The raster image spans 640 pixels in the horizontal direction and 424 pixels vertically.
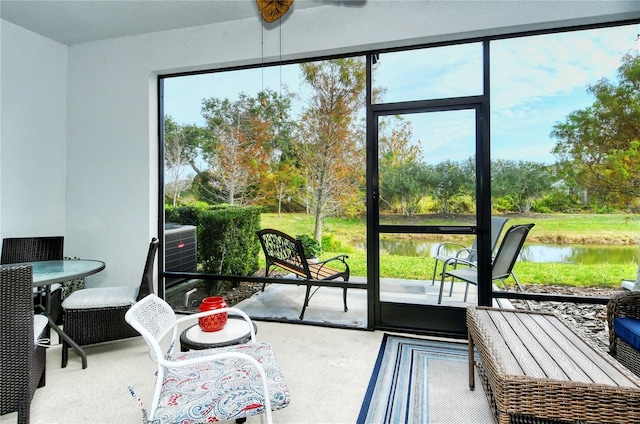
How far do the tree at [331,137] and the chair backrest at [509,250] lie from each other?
1.42 meters

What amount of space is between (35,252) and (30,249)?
5 cm

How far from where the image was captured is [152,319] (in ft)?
5.61

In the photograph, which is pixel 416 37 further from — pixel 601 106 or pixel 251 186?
pixel 251 186

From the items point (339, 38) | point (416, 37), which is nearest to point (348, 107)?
point (339, 38)

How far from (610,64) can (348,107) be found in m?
2.26

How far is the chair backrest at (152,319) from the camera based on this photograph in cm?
147

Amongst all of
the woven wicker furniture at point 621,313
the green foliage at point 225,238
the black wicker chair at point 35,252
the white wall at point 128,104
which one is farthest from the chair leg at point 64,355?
the woven wicker furniture at point 621,313

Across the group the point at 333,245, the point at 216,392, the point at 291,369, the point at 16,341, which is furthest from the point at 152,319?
the point at 333,245

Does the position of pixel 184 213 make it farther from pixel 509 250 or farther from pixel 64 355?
pixel 509 250

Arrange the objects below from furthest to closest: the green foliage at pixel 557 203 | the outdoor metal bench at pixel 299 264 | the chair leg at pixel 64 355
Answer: the outdoor metal bench at pixel 299 264 < the green foliage at pixel 557 203 < the chair leg at pixel 64 355

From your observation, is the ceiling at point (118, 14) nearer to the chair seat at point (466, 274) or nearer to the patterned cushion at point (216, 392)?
the chair seat at point (466, 274)

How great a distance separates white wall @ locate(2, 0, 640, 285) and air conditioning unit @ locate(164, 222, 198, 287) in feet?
0.68

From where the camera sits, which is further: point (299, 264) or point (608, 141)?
point (299, 264)

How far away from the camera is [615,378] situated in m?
1.41
